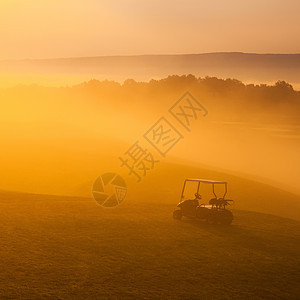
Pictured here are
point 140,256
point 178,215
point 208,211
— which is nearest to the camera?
point 140,256

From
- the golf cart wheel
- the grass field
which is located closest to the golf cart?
the golf cart wheel

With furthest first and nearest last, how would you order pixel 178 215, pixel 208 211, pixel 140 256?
pixel 178 215, pixel 208 211, pixel 140 256

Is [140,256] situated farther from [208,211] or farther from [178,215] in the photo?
[178,215]

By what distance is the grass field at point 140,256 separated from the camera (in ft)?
87.0

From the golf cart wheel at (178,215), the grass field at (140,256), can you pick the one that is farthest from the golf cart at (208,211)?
the grass field at (140,256)

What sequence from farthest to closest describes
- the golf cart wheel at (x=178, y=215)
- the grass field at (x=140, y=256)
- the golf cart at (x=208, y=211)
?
the golf cart wheel at (x=178, y=215) → the golf cart at (x=208, y=211) → the grass field at (x=140, y=256)

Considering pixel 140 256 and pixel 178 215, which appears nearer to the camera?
pixel 140 256

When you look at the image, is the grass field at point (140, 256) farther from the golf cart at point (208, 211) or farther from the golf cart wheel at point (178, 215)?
the golf cart wheel at point (178, 215)

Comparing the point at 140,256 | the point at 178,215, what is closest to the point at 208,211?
the point at 178,215

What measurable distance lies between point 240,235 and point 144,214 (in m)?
11.8

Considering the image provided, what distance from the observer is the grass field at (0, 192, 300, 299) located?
2650cm

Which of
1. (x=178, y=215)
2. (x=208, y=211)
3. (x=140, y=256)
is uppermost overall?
(x=208, y=211)

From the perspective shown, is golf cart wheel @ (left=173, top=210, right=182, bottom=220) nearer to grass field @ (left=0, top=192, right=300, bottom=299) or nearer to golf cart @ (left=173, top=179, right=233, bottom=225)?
golf cart @ (left=173, top=179, right=233, bottom=225)

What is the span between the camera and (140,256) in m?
32.5
